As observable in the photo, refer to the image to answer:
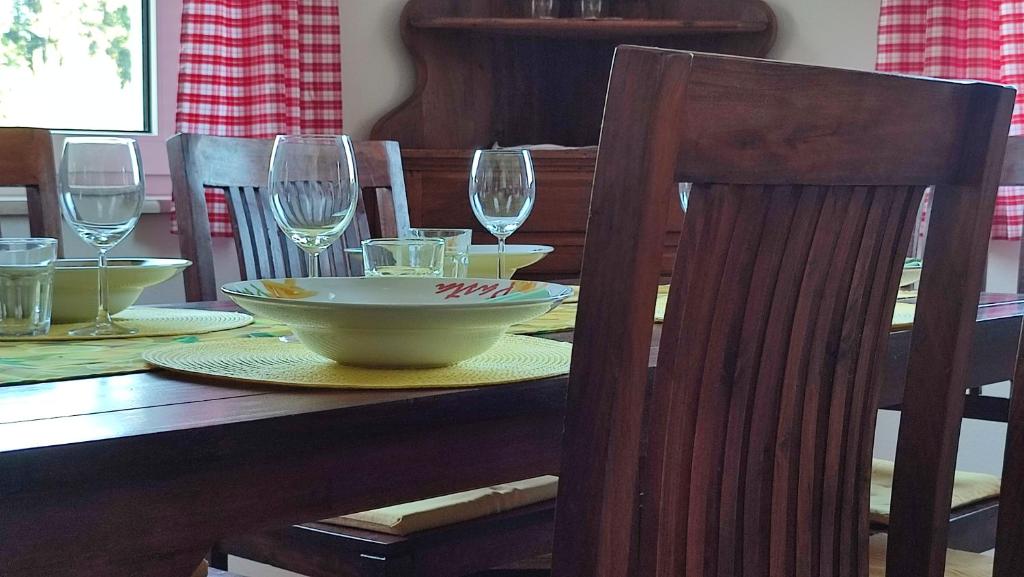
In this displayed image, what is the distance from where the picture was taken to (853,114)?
2.13 ft

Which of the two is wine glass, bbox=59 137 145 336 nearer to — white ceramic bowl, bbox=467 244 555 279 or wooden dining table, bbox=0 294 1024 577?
wooden dining table, bbox=0 294 1024 577

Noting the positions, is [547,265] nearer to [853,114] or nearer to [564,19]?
[564,19]

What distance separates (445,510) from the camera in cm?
134

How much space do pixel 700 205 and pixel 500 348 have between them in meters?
0.41

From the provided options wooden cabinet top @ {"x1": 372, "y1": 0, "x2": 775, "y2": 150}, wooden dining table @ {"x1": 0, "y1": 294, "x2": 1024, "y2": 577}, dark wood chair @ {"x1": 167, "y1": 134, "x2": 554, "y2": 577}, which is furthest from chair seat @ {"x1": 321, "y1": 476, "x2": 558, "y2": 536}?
wooden cabinet top @ {"x1": 372, "y1": 0, "x2": 775, "y2": 150}

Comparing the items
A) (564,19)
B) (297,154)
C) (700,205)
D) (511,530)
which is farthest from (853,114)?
(564,19)

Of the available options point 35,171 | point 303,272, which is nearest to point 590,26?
point 303,272

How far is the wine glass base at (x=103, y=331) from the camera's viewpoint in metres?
1.06

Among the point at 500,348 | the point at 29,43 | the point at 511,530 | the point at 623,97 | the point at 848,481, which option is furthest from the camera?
the point at 29,43

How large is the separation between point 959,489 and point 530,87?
1909 mm

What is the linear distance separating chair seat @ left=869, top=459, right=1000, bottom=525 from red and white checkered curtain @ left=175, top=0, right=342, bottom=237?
1618mm

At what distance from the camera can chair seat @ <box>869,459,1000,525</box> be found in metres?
1.43

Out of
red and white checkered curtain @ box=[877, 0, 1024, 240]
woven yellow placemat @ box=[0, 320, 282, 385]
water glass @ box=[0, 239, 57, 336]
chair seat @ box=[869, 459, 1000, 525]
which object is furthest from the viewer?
red and white checkered curtain @ box=[877, 0, 1024, 240]

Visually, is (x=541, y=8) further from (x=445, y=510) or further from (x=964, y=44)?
(x=445, y=510)
